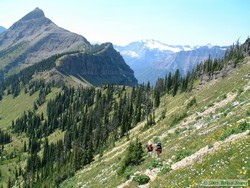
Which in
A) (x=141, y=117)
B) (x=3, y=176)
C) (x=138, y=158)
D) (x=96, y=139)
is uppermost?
(x=138, y=158)

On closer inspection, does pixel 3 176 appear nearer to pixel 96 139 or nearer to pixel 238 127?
pixel 96 139

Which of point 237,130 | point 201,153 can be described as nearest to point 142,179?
point 201,153

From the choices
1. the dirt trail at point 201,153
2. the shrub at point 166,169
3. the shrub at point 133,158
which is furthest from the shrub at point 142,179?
the shrub at point 133,158

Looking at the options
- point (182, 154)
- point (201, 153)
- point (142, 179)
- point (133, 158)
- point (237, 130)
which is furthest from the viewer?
point (133, 158)

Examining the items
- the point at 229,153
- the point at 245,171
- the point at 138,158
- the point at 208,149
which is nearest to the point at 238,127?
the point at 208,149

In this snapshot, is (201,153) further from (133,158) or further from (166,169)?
(133,158)

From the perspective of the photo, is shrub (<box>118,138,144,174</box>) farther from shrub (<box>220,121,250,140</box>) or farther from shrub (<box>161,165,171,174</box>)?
shrub (<box>220,121,250,140</box>)

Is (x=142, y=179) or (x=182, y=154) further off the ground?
(x=182, y=154)

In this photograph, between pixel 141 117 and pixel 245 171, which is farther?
pixel 141 117

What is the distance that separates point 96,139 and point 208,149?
449 ft

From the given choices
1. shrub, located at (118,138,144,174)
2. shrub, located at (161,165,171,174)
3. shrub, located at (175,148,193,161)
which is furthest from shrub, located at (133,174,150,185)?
shrub, located at (118,138,144,174)

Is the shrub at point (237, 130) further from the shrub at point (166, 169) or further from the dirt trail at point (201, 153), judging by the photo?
the shrub at point (166, 169)

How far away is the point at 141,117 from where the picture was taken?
541 feet

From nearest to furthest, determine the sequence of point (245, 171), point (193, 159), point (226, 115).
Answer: point (245, 171) < point (193, 159) < point (226, 115)
